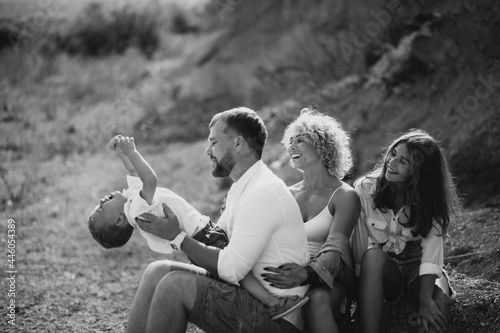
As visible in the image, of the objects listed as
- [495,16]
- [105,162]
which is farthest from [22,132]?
[495,16]

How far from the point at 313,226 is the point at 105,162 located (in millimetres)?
6438

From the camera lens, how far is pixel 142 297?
3.29 m

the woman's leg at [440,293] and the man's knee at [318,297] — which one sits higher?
the man's knee at [318,297]

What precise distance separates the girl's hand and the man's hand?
1.39 metres

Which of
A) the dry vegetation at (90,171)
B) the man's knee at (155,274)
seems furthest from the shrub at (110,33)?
the man's knee at (155,274)

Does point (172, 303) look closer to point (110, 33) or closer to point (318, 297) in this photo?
point (318, 297)

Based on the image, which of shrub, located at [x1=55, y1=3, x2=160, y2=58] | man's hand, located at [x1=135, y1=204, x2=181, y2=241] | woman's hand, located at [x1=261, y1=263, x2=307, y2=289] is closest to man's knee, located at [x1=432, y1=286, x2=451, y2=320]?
woman's hand, located at [x1=261, y1=263, x2=307, y2=289]

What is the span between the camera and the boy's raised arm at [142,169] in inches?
124

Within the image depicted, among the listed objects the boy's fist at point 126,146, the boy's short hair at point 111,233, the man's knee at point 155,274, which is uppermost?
the boy's fist at point 126,146

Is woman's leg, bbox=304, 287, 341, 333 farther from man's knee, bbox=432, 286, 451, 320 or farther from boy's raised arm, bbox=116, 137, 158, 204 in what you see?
boy's raised arm, bbox=116, 137, 158, 204

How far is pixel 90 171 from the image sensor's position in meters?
9.12

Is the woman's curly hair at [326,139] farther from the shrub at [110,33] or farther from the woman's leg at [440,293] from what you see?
the shrub at [110,33]

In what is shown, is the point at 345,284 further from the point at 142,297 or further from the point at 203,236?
the point at 142,297

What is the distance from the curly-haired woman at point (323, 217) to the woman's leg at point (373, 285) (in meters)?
0.11
